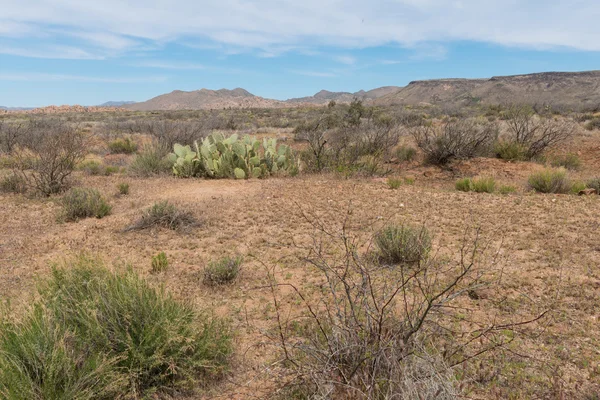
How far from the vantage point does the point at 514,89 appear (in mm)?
Answer: 69562

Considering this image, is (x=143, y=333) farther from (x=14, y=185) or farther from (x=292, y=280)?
(x=14, y=185)

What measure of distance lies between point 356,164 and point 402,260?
25.9 ft

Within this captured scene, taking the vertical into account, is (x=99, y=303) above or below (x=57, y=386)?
above

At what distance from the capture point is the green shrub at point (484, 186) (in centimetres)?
918

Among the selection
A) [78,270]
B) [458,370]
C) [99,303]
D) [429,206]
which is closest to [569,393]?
[458,370]

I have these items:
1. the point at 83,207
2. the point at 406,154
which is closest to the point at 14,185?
the point at 83,207

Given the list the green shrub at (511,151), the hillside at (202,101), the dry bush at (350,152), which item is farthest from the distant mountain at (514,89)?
the dry bush at (350,152)

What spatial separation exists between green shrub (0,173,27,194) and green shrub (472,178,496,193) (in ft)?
35.5

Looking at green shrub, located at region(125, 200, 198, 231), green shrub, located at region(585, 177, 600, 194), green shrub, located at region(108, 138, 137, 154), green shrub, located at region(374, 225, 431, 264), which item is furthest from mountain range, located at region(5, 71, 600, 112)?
green shrub, located at region(374, 225, 431, 264)

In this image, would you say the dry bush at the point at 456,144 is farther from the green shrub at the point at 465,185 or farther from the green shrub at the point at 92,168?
the green shrub at the point at 92,168

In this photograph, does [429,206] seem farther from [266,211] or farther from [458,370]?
[458,370]

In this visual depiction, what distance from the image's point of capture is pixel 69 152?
999 centimetres

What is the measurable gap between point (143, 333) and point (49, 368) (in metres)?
0.62

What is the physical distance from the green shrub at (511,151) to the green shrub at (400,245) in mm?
10462
